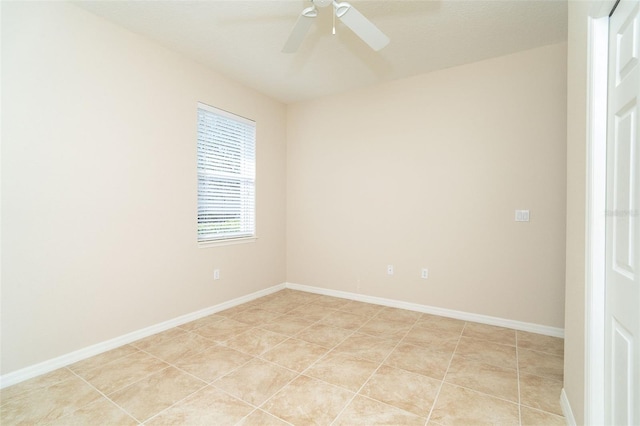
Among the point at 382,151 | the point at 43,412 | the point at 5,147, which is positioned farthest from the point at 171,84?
the point at 43,412

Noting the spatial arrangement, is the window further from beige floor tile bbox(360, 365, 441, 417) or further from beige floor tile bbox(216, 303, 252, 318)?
beige floor tile bbox(360, 365, 441, 417)

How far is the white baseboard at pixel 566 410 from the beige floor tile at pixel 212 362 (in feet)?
6.74

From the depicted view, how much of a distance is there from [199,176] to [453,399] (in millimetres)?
3051

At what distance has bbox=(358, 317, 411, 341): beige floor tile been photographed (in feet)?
9.29

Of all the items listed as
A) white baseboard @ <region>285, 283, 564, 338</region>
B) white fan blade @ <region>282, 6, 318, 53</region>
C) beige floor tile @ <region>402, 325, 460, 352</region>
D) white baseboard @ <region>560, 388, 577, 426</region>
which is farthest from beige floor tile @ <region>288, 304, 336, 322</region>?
white fan blade @ <region>282, 6, 318, 53</region>

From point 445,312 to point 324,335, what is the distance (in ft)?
4.83

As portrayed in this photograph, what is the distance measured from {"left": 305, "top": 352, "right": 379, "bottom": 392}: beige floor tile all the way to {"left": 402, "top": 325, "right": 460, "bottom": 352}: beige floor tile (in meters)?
0.61

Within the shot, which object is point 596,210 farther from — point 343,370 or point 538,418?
point 343,370

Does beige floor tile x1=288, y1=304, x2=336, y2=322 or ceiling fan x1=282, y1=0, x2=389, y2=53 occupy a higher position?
ceiling fan x1=282, y1=0, x2=389, y2=53

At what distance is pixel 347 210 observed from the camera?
158 inches

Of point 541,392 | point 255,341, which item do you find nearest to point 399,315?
point 541,392

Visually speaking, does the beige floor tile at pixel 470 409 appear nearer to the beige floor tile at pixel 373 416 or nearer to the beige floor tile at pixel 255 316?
the beige floor tile at pixel 373 416

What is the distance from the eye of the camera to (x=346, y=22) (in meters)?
1.84

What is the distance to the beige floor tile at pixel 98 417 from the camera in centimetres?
165
